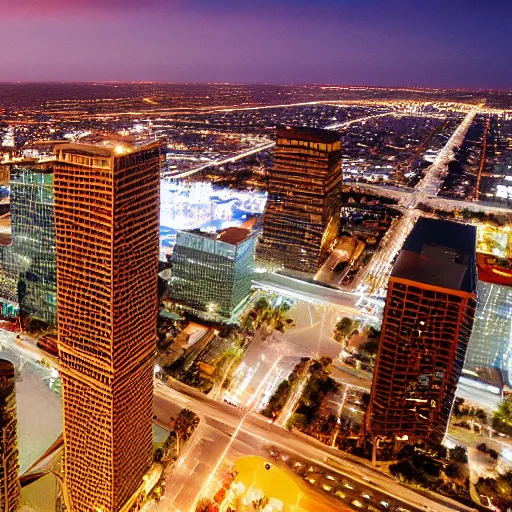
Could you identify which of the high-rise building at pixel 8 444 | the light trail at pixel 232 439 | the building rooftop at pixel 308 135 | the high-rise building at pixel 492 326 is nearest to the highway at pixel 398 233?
the high-rise building at pixel 492 326

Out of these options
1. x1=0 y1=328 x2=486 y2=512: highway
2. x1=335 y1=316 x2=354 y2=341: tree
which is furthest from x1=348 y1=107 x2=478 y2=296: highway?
x1=0 y1=328 x2=486 y2=512: highway

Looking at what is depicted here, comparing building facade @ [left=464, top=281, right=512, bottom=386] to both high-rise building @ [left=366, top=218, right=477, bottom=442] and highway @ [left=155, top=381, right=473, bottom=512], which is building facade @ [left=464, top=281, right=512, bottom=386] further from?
highway @ [left=155, top=381, right=473, bottom=512]

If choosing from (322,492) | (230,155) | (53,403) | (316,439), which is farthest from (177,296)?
(230,155)

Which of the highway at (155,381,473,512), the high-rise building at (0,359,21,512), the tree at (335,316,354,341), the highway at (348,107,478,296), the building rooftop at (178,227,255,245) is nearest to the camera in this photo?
the high-rise building at (0,359,21,512)

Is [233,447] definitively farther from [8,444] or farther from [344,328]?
[344,328]

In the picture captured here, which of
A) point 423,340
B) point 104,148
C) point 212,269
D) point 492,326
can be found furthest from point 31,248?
point 492,326

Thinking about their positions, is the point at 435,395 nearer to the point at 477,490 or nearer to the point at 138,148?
→ the point at 477,490
